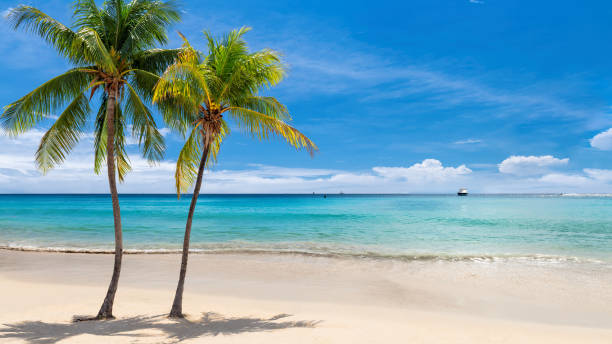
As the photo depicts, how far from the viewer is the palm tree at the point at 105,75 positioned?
23.2ft

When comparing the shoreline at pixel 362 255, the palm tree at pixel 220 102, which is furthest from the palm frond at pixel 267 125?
the shoreline at pixel 362 255

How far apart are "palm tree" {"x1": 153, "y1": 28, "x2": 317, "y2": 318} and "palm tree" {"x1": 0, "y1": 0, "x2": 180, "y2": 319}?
76cm

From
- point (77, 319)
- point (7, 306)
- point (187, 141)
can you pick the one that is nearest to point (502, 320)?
point (187, 141)

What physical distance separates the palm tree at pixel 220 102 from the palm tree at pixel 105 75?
76 centimetres

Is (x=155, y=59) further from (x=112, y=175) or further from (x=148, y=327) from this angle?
(x=148, y=327)

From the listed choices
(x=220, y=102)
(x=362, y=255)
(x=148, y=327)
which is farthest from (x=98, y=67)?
(x=362, y=255)

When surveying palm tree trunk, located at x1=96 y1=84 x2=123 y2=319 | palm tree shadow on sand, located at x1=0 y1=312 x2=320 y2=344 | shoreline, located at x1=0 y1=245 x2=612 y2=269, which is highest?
palm tree trunk, located at x1=96 y1=84 x2=123 y2=319

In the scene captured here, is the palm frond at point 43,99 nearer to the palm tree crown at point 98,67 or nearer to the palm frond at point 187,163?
the palm tree crown at point 98,67

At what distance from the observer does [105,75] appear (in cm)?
720

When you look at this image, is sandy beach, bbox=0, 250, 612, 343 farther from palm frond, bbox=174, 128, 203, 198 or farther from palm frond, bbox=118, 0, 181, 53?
palm frond, bbox=118, 0, 181, 53

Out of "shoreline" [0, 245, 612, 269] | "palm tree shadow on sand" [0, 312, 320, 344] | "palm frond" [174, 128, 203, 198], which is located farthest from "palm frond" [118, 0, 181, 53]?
"shoreline" [0, 245, 612, 269]

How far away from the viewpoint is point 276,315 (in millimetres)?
8398

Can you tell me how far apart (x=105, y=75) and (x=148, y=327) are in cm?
548

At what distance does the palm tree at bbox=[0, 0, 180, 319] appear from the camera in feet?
23.2
